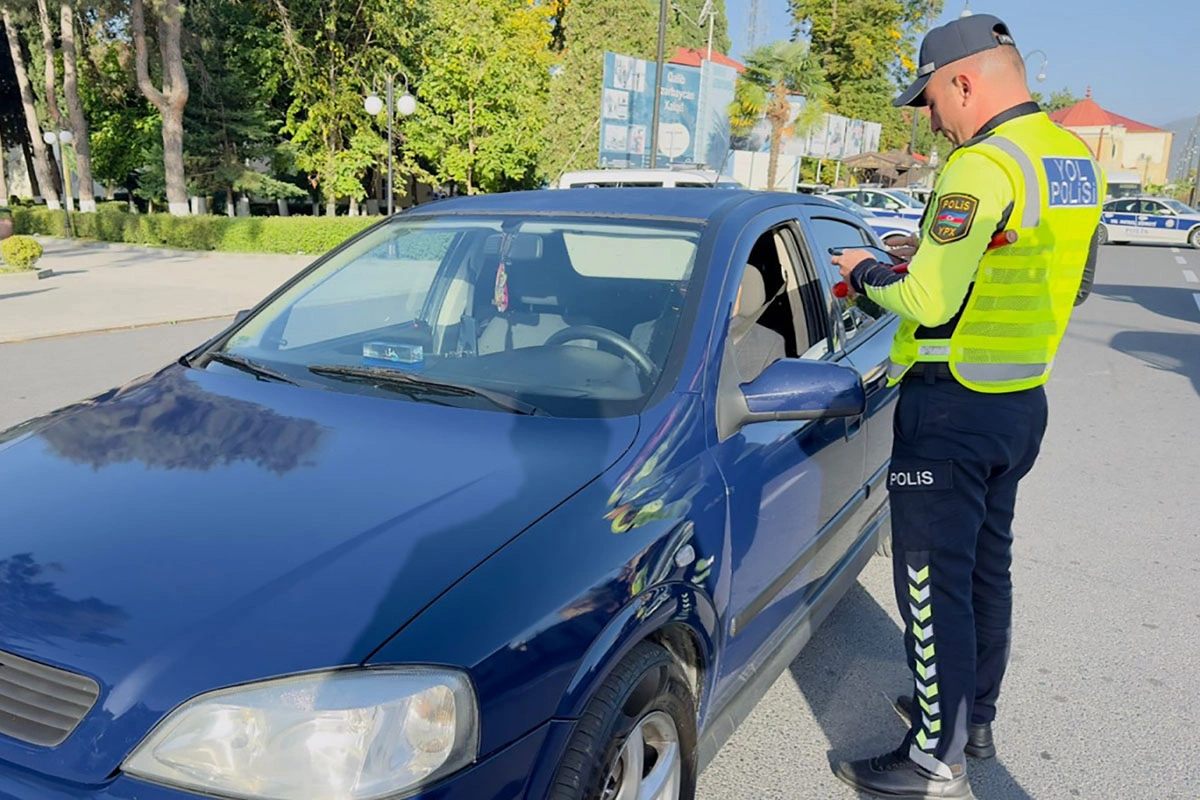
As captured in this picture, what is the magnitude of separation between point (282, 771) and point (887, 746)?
2078 mm

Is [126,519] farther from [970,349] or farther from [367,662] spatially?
[970,349]

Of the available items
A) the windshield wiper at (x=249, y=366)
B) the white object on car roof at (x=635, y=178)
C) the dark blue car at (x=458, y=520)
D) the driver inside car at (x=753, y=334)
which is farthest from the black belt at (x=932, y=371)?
the white object on car roof at (x=635, y=178)

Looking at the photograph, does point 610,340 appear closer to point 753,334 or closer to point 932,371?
point 753,334

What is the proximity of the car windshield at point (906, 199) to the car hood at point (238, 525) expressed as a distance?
1009 inches

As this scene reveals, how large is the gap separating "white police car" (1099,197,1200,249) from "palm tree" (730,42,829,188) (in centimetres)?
1161

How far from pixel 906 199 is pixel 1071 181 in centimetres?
2570

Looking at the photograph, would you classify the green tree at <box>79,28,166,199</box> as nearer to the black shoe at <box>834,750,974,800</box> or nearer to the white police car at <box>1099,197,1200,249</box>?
the white police car at <box>1099,197,1200,249</box>

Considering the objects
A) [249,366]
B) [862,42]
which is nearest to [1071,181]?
[249,366]

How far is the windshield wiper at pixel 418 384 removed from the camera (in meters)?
2.21

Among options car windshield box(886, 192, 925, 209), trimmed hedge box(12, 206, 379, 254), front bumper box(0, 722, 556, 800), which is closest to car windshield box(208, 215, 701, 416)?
front bumper box(0, 722, 556, 800)

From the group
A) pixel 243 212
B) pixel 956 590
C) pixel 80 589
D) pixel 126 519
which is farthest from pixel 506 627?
pixel 243 212

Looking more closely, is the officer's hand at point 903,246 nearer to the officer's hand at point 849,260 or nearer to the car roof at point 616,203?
the officer's hand at point 849,260

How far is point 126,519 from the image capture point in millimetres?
1754

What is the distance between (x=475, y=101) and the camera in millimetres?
25859
